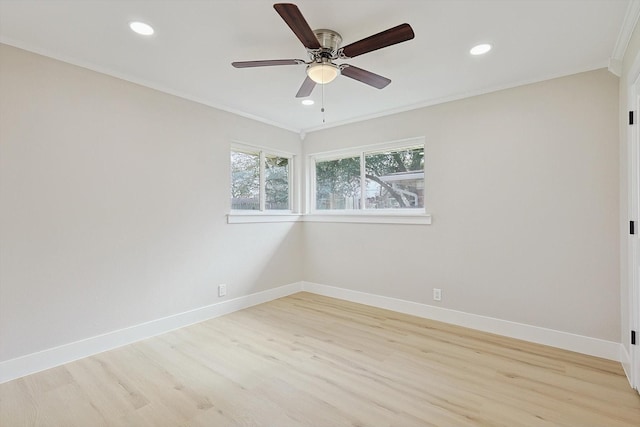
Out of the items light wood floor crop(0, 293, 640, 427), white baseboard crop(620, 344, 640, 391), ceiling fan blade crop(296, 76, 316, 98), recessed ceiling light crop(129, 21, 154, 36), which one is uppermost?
recessed ceiling light crop(129, 21, 154, 36)

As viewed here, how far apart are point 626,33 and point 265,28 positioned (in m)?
2.52

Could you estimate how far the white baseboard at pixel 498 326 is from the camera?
2.63 metres

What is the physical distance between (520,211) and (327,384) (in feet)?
7.93

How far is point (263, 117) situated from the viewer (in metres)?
4.14

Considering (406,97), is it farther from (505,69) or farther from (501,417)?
(501,417)

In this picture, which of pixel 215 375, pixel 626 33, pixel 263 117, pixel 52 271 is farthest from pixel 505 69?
pixel 52 271

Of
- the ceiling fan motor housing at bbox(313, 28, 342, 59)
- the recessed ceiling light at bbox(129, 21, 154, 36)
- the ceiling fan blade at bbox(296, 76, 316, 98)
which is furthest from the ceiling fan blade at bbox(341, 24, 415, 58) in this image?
the recessed ceiling light at bbox(129, 21, 154, 36)

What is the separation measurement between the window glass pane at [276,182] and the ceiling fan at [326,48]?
1.96 metres

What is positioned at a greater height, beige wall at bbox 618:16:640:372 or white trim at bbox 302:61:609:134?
white trim at bbox 302:61:609:134

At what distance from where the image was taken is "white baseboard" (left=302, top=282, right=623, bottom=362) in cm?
263

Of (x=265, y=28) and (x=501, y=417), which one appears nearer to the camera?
(x=501, y=417)

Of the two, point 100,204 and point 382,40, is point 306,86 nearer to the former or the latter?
point 382,40

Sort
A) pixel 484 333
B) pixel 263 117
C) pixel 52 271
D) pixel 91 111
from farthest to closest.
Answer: pixel 263 117, pixel 484 333, pixel 91 111, pixel 52 271

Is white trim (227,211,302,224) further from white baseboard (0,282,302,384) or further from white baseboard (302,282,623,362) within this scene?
white baseboard (302,282,623,362)
